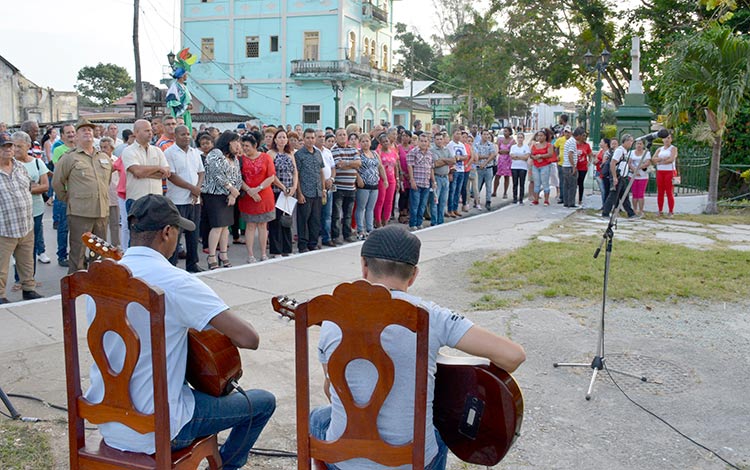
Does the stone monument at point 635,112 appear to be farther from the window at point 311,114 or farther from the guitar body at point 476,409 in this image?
the window at point 311,114

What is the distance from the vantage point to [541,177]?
1717cm

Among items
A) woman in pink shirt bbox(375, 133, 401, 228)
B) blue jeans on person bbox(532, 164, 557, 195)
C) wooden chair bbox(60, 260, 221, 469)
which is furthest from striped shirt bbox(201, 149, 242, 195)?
→ blue jeans on person bbox(532, 164, 557, 195)

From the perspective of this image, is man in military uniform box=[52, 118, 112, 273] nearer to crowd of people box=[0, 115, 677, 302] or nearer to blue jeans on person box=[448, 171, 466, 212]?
crowd of people box=[0, 115, 677, 302]

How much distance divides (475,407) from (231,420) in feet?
3.87

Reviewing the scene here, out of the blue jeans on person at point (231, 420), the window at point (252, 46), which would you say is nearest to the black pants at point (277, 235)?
the blue jeans on person at point (231, 420)

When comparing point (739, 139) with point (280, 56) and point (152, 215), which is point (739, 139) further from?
point (280, 56)

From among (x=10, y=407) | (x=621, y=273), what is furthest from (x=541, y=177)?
(x=10, y=407)

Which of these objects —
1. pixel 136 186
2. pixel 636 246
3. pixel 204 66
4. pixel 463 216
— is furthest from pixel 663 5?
pixel 204 66

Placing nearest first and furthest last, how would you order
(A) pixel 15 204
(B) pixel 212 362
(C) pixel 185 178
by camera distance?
(B) pixel 212 362 → (A) pixel 15 204 → (C) pixel 185 178

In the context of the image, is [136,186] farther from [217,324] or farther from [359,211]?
[217,324]

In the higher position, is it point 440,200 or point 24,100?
point 24,100

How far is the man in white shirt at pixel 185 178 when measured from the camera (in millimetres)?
8969

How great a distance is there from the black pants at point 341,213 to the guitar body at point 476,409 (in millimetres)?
8997

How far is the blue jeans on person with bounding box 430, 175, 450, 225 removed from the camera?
564 inches
